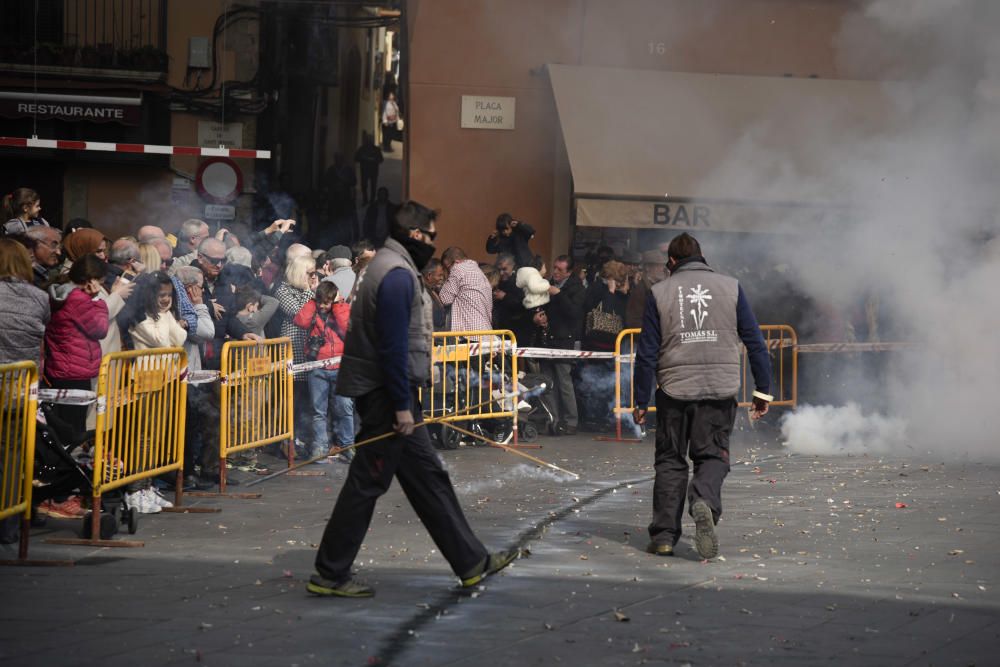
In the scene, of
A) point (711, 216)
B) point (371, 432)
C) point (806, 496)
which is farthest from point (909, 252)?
point (371, 432)

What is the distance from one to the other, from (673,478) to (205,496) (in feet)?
11.0

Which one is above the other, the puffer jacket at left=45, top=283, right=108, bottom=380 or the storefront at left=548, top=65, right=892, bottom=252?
the storefront at left=548, top=65, right=892, bottom=252

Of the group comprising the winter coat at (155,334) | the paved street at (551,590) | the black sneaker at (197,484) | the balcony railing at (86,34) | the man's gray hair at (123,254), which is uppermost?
the balcony railing at (86,34)

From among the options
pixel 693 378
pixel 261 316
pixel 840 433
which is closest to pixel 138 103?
pixel 261 316

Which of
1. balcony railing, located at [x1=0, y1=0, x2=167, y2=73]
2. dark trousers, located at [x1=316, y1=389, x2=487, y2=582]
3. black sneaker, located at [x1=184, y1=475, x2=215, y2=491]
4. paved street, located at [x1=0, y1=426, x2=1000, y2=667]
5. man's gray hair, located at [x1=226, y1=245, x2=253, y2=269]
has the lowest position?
paved street, located at [x1=0, y1=426, x2=1000, y2=667]

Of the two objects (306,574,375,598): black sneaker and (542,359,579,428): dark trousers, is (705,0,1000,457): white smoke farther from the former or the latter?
(306,574,375,598): black sneaker

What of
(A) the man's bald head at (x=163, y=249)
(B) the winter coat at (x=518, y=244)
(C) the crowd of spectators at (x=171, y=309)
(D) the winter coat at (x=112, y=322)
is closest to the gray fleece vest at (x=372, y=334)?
(C) the crowd of spectators at (x=171, y=309)

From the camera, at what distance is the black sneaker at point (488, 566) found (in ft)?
20.6

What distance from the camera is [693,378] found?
736cm

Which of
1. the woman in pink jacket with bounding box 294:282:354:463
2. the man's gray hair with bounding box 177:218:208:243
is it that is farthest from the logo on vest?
the man's gray hair with bounding box 177:218:208:243

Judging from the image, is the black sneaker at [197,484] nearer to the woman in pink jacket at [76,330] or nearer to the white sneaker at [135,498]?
the white sneaker at [135,498]

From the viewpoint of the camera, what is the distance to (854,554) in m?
7.18

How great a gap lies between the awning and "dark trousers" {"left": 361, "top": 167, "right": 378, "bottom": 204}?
10.9m

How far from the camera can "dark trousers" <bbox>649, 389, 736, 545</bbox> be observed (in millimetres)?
7273
